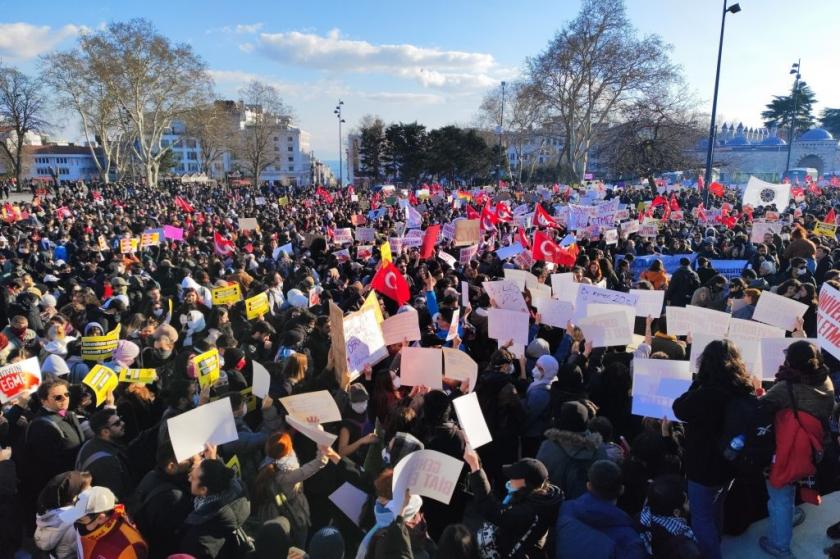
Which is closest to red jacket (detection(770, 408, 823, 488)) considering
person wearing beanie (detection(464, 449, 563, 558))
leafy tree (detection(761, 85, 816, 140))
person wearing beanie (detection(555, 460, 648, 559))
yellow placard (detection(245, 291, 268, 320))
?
person wearing beanie (detection(555, 460, 648, 559))

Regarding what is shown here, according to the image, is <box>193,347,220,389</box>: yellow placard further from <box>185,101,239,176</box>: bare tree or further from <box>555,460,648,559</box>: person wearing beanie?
<box>185,101,239,176</box>: bare tree

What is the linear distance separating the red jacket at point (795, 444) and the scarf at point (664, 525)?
0.73 m

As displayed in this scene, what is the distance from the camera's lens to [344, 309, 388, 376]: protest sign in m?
4.66

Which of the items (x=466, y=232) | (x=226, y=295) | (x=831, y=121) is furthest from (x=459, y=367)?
(x=831, y=121)

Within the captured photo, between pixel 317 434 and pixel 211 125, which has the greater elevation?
pixel 211 125

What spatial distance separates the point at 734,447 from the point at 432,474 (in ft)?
5.35

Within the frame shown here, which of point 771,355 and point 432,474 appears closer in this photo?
point 432,474

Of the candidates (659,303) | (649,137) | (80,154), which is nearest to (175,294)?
(659,303)

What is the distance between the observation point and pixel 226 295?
7250 mm

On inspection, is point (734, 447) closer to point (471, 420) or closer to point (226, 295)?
point (471, 420)

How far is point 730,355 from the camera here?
Result: 304cm

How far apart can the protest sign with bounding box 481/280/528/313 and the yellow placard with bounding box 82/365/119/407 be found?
12.7 feet

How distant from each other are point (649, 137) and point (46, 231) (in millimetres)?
32802

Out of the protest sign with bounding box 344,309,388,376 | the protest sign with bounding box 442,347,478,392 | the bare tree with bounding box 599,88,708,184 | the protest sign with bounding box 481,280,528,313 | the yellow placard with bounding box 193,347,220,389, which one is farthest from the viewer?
the bare tree with bounding box 599,88,708,184
